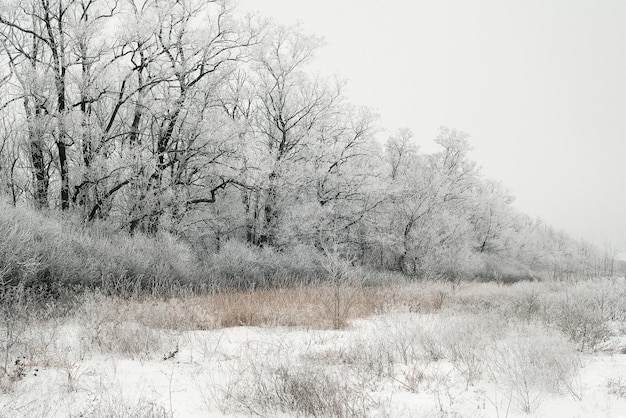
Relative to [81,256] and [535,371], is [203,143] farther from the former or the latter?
[535,371]

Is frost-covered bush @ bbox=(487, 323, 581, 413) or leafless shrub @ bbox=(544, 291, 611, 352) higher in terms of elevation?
frost-covered bush @ bbox=(487, 323, 581, 413)

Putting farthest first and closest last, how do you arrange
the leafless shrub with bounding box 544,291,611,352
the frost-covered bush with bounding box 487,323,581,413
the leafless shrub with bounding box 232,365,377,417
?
1. the leafless shrub with bounding box 544,291,611,352
2. the frost-covered bush with bounding box 487,323,581,413
3. the leafless shrub with bounding box 232,365,377,417

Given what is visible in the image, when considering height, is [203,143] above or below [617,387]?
above

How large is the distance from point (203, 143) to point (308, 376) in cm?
1607

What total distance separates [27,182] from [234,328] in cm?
1444

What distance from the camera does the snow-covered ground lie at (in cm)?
450

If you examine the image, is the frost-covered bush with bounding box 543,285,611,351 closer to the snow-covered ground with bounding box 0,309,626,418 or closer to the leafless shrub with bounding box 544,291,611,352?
Answer: the leafless shrub with bounding box 544,291,611,352

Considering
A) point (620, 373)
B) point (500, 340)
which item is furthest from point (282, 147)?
point (620, 373)

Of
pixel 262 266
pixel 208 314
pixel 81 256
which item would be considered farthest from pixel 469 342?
pixel 262 266

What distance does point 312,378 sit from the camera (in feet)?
16.4

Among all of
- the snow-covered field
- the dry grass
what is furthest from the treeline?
the snow-covered field

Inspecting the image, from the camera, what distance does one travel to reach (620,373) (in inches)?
222

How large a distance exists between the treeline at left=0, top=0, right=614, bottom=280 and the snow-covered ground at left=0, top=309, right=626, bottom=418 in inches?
265

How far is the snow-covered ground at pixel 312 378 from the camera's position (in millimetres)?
4500
